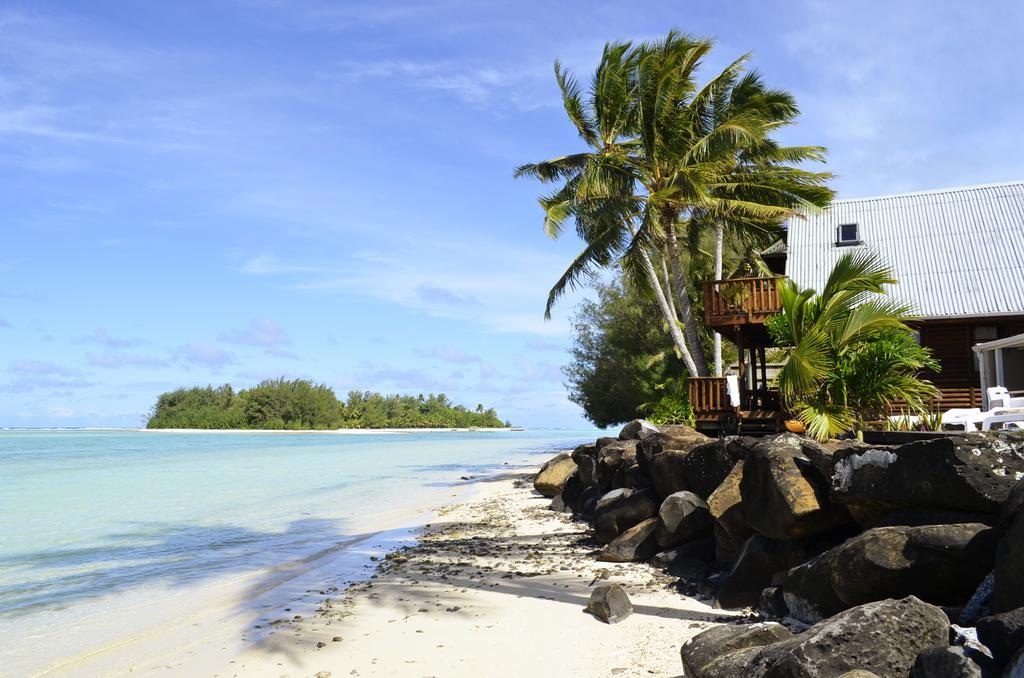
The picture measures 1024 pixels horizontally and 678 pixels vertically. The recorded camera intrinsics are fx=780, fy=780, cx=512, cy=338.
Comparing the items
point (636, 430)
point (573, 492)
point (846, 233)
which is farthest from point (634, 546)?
point (846, 233)

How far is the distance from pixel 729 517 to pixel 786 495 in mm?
1308

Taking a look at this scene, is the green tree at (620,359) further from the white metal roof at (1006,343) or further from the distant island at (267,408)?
the distant island at (267,408)

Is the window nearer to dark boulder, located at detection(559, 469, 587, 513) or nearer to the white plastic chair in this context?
the white plastic chair

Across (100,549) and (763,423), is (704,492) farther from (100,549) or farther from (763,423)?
(100,549)

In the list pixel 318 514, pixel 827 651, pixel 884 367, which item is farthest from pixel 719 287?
pixel 827 651

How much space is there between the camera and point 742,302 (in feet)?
57.1

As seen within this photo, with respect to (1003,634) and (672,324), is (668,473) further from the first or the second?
(672,324)

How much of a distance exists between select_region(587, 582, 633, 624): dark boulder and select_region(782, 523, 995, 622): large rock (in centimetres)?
201

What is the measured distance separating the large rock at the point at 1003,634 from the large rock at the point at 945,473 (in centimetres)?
143

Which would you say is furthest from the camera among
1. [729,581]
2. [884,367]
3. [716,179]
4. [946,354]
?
[716,179]

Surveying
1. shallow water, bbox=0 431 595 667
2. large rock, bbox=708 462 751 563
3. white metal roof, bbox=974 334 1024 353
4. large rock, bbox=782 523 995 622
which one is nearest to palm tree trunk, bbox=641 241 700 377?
white metal roof, bbox=974 334 1024 353

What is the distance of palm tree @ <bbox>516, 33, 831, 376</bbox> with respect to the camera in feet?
68.6

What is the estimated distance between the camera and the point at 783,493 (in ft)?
21.7

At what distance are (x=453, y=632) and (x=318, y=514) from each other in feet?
38.8
